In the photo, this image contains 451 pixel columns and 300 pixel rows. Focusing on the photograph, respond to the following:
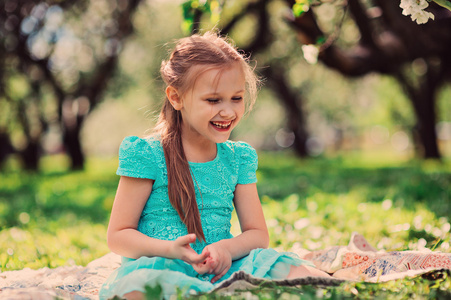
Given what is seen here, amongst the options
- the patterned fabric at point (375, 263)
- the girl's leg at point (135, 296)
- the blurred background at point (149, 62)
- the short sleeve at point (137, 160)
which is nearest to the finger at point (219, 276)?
the girl's leg at point (135, 296)

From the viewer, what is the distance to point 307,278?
2.36 meters

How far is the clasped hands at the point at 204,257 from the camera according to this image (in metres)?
2.27

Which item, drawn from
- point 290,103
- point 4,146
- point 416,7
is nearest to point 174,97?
point 416,7

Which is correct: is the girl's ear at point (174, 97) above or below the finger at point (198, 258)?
above

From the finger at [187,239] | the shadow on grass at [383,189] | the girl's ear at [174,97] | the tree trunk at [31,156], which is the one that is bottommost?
the tree trunk at [31,156]

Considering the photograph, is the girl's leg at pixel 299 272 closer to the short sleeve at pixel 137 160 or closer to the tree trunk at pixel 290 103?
the short sleeve at pixel 137 160

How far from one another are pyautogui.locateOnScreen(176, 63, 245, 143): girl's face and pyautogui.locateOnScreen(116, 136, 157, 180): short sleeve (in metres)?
0.29

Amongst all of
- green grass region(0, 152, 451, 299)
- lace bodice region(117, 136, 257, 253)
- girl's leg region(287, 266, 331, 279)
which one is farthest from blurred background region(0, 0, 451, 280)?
girl's leg region(287, 266, 331, 279)

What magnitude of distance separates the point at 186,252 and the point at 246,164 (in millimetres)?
832

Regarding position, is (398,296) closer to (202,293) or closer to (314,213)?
(202,293)

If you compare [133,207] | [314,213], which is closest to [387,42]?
[314,213]

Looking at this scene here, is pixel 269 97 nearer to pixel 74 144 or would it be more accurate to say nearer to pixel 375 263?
pixel 74 144

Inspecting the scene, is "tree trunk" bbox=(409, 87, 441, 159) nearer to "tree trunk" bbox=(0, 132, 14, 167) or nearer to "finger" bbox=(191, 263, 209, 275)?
"finger" bbox=(191, 263, 209, 275)

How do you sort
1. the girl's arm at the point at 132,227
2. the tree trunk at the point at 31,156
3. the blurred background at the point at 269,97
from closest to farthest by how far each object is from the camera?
the girl's arm at the point at 132,227
the blurred background at the point at 269,97
the tree trunk at the point at 31,156
